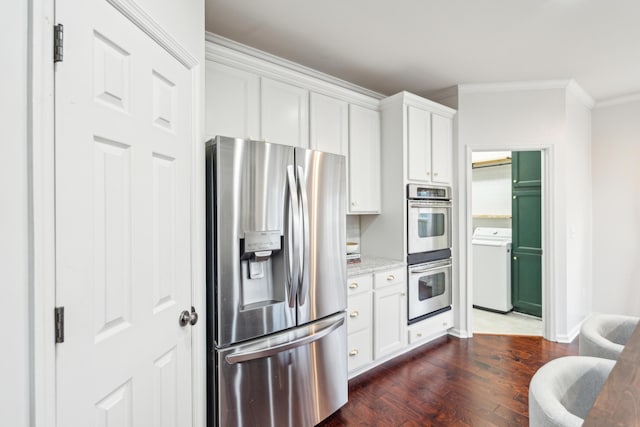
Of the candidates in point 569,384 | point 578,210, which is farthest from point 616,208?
point 569,384

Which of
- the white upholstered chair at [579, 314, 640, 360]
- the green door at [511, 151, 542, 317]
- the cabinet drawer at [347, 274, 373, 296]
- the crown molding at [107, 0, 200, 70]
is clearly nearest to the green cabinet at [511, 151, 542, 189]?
the green door at [511, 151, 542, 317]

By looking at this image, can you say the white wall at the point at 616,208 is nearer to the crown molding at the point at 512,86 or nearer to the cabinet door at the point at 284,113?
the crown molding at the point at 512,86

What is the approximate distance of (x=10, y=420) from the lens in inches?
28.1

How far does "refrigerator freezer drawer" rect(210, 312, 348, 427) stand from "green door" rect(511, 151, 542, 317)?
9.68 ft

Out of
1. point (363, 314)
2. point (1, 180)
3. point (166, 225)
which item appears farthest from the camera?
point (363, 314)

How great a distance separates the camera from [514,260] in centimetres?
403

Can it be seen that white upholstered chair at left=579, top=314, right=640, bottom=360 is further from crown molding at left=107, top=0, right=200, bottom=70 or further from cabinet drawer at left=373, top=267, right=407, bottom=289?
crown molding at left=107, top=0, right=200, bottom=70

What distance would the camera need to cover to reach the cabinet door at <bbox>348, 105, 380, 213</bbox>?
9.31ft

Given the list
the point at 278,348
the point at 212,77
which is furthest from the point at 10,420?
the point at 212,77

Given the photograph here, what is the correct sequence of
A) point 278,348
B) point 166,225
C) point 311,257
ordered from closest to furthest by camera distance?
point 166,225
point 278,348
point 311,257

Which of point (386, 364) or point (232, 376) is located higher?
point (232, 376)

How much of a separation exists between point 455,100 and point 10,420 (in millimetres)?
3711

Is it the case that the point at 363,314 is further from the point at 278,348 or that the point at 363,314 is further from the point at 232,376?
the point at 232,376

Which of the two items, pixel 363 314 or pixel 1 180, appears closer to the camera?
pixel 1 180
